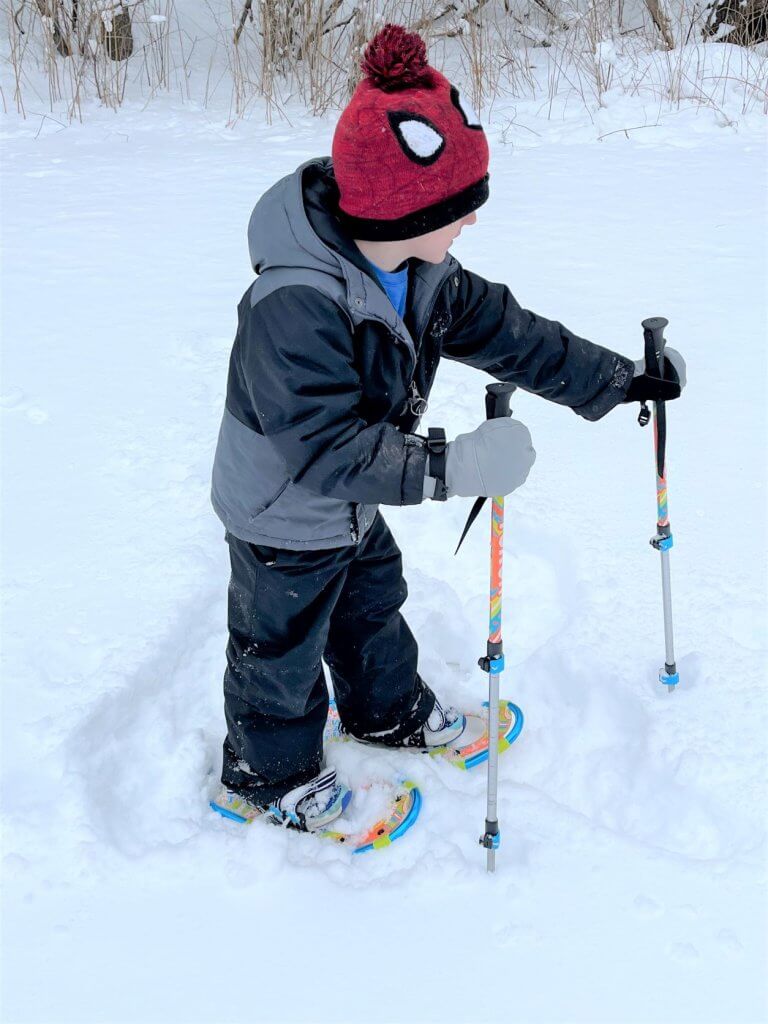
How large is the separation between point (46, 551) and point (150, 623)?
44 cm

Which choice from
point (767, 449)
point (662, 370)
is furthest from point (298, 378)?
point (767, 449)

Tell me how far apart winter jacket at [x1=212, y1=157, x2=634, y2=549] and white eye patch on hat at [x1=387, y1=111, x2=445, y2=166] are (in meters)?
0.18

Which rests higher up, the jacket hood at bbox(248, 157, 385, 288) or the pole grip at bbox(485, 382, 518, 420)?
the jacket hood at bbox(248, 157, 385, 288)

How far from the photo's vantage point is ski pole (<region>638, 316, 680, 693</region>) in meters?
2.08

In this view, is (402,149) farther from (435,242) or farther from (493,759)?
(493,759)

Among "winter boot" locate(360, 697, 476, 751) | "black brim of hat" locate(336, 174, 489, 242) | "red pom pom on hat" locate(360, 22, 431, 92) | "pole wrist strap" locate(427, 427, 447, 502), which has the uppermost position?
"red pom pom on hat" locate(360, 22, 431, 92)

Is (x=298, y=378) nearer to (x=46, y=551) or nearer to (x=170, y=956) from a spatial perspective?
(x=170, y=956)

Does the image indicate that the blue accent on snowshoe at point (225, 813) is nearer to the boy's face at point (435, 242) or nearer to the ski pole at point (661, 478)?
the ski pole at point (661, 478)

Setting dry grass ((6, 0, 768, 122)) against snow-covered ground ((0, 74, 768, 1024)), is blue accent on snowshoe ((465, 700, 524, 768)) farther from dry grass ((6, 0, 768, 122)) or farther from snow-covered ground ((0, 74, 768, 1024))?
dry grass ((6, 0, 768, 122))

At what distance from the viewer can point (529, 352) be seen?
81.4 inches

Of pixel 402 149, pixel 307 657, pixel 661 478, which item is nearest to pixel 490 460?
pixel 402 149

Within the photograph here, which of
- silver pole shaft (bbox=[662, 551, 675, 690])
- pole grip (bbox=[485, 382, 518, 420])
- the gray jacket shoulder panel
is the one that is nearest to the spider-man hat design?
the gray jacket shoulder panel

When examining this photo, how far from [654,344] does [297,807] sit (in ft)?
3.97

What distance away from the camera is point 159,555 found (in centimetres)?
275
